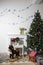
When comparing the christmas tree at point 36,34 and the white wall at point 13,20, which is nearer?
the christmas tree at point 36,34

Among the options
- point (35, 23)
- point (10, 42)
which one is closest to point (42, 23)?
point (35, 23)

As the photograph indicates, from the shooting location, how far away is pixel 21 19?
5.57 m

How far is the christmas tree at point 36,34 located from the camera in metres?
5.04

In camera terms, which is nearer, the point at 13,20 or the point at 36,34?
the point at 36,34

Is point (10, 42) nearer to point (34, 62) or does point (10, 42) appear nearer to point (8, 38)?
point (8, 38)

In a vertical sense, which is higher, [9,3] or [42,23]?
[9,3]

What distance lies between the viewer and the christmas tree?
5035 mm

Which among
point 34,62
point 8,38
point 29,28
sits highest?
point 29,28

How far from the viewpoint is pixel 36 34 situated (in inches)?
200

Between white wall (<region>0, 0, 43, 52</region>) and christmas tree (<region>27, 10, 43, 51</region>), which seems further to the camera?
white wall (<region>0, 0, 43, 52</region>)

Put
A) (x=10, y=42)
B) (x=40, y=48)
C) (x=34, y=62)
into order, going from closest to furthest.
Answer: (x=34, y=62)
(x=40, y=48)
(x=10, y=42)

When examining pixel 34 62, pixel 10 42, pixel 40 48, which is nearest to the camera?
pixel 34 62

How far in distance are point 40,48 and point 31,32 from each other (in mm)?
615

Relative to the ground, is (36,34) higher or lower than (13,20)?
lower
